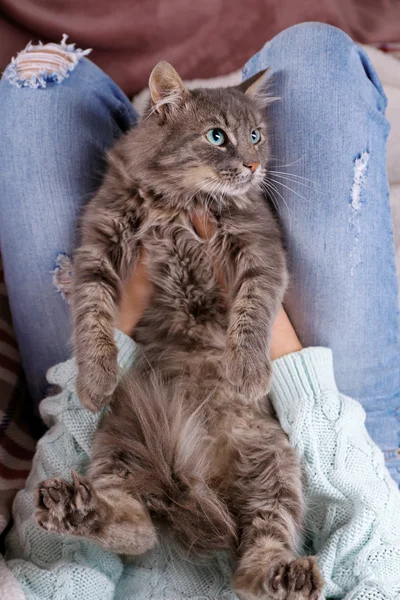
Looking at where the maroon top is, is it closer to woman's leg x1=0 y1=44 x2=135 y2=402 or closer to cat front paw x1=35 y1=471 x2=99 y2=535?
woman's leg x1=0 y1=44 x2=135 y2=402

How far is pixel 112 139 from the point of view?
6.54ft

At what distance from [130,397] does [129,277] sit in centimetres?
40

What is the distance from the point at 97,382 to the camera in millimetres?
1491

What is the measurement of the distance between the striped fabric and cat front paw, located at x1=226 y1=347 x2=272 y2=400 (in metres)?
0.75

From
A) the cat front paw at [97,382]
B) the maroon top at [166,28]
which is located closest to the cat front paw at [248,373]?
the cat front paw at [97,382]

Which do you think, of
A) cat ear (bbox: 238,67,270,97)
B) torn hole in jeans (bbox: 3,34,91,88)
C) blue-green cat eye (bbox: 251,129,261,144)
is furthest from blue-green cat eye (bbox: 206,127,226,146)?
torn hole in jeans (bbox: 3,34,91,88)

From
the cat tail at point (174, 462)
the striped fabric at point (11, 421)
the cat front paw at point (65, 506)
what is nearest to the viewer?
the cat front paw at point (65, 506)

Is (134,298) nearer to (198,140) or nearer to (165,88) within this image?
(198,140)

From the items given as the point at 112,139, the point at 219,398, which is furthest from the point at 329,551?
the point at 112,139

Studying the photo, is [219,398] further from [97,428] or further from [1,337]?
[1,337]

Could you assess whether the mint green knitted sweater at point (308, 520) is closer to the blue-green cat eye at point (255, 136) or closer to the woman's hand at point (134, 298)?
the woman's hand at point (134, 298)

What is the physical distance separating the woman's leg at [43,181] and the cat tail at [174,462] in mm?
483

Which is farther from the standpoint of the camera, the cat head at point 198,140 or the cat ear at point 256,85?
the cat ear at point 256,85

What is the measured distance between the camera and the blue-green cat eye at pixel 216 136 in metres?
1.64
